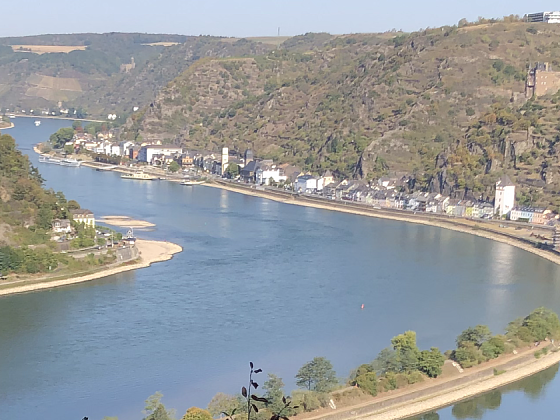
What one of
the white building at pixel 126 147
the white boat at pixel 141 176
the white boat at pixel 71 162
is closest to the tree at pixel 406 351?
the white boat at pixel 141 176

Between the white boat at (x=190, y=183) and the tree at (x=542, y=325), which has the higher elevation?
the tree at (x=542, y=325)

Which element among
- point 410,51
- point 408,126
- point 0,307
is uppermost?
point 410,51

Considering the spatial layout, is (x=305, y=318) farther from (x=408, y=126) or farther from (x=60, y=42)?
(x=60, y=42)

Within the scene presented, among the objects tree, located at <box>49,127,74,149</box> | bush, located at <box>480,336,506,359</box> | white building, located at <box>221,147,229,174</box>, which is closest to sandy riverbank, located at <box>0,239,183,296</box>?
bush, located at <box>480,336,506,359</box>

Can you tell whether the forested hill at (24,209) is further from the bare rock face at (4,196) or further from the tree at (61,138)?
the tree at (61,138)

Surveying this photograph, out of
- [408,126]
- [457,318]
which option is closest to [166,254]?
[457,318]

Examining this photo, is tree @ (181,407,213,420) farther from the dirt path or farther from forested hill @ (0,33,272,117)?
forested hill @ (0,33,272,117)
